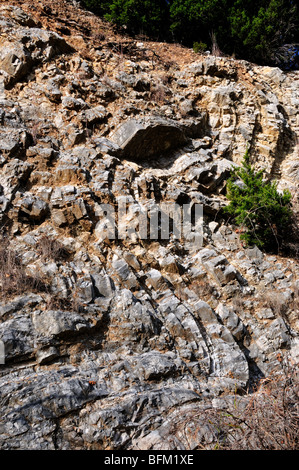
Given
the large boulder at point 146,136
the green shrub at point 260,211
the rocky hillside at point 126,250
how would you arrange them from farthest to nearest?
the large boulder at point 146,136 < the green shrub at point 260,211 < the rocky hillside at point 126,250

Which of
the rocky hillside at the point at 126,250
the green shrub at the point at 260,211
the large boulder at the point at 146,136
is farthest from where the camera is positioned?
the large boulder at the point at 146,136

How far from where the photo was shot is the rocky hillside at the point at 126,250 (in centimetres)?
379

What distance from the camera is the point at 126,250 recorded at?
6.01 metres

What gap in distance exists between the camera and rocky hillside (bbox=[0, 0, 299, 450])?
379cm

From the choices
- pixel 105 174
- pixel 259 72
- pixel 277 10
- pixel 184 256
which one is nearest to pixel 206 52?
pixel 259 72

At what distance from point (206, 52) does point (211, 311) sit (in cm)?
959

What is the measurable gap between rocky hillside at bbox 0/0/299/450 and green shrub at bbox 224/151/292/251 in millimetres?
314

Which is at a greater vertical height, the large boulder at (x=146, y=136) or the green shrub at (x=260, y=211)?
the large boulder at (x=146, y=136)

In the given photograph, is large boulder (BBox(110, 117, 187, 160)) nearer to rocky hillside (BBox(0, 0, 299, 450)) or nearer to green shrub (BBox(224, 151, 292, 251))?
rocky hillside (BBox(0, 0, 299, 450))

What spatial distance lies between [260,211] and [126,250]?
3.35m

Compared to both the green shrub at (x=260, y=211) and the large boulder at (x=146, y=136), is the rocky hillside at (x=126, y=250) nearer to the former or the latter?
the large boulder at (x=146, y=136)

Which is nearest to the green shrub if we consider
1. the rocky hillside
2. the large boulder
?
the rocky hillside

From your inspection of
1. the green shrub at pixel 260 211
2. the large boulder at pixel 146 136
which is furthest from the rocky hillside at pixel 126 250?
the green shrub at pixel 260 211

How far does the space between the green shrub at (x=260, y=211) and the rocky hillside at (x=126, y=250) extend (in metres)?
0.31
